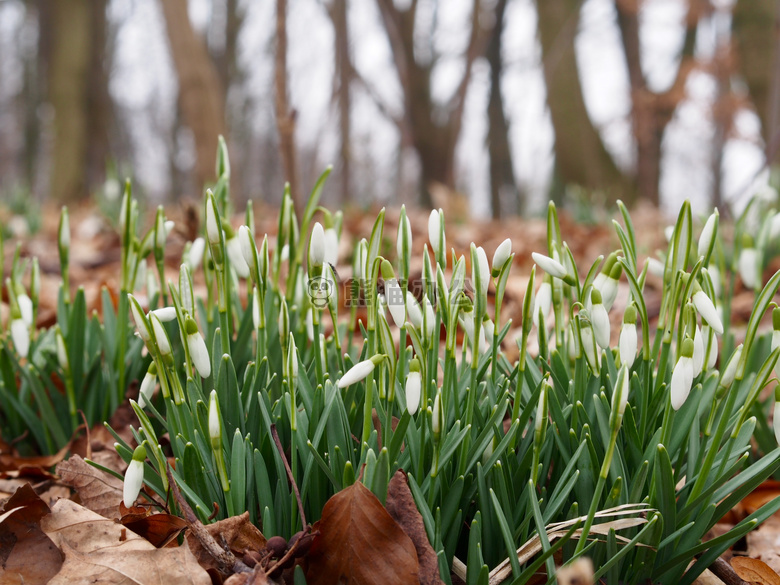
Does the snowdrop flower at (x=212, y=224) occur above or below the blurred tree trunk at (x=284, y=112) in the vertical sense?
below

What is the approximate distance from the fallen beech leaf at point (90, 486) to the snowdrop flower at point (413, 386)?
676 millimetres

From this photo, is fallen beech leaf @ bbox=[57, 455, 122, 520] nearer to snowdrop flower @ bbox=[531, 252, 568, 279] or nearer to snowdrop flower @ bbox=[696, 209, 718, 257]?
snowdrop flower @ bbox=[531, 252, 568, 279]

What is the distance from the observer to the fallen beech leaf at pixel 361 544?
103 centimetres

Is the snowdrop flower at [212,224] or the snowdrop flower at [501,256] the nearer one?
the snowdrop flower at [501,256]

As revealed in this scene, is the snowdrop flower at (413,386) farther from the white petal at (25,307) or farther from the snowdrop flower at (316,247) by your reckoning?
the white petal at (25,307)

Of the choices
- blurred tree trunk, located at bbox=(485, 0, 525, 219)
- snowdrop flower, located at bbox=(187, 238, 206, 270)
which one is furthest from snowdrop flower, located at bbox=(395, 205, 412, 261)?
blurred tree trunk, located at bbox=(485, 0, 525, 219)

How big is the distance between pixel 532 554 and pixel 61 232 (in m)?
1.40

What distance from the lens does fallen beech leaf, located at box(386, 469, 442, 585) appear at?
1054 millimetres

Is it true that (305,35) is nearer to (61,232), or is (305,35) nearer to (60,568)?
(61,232)

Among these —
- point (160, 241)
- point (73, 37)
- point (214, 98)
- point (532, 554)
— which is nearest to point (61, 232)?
→ point (160, 241)

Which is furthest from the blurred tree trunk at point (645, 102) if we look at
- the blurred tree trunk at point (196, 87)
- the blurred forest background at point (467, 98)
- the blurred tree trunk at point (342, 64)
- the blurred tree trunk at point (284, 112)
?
the blurred tree trunk at point (284, 112)

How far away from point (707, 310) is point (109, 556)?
3.51ft

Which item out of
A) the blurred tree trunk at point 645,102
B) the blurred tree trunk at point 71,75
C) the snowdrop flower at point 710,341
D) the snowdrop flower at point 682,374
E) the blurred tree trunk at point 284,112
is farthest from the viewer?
the blurred tree trunk at point 71,75

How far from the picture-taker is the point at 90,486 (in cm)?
134
